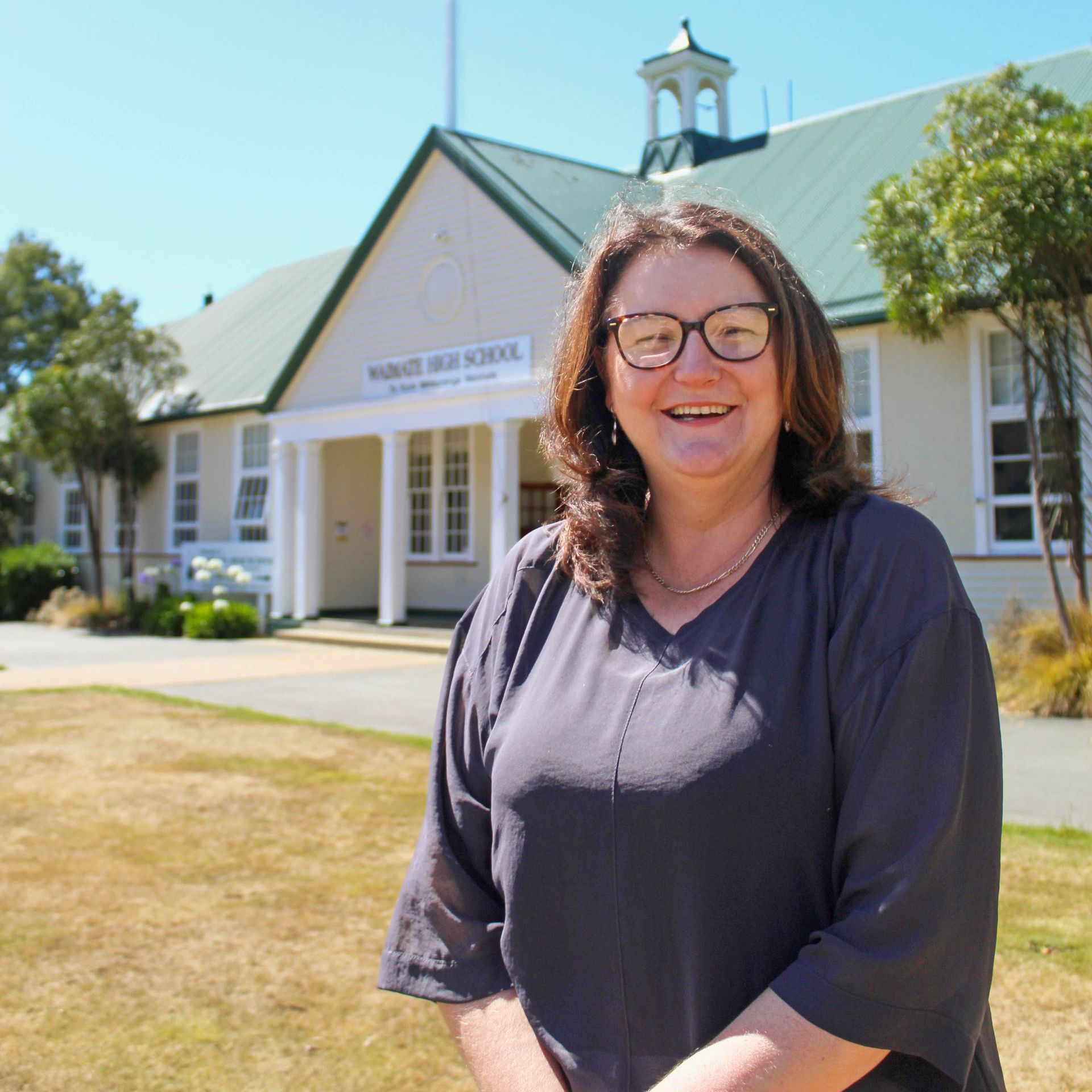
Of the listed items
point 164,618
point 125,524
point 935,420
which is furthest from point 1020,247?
point 125,524

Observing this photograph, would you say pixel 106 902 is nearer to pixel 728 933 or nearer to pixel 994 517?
pixel 728 933

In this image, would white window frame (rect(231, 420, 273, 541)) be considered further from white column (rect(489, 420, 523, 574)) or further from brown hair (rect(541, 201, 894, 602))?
brown hair (rect(541, 201, 894, 602))

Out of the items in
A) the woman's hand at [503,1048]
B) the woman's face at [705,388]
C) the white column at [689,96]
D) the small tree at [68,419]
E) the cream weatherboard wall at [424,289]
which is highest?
the white column at [689,96]

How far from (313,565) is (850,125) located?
1067 centimetres

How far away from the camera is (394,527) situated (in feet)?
56.0

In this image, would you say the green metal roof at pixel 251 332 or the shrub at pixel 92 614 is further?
the green metal roof at pixel 251 332

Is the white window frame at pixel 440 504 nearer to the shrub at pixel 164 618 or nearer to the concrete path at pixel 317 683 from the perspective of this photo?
the concrete path at pixel 317 683

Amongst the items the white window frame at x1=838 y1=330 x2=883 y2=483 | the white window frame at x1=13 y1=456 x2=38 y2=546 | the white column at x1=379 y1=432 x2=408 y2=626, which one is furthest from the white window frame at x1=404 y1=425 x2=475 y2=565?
the white window frame at x1=13 y1=456 x2=38 y2=546

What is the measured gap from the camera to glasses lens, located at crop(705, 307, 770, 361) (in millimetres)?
1837

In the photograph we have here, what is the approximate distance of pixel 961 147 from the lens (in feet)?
32.7

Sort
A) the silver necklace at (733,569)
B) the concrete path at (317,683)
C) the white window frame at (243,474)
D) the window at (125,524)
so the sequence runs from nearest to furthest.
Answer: the silver necklace at (733,569), the concrete path at (317,683), the white window frame at (243,474), the window at (125,524)

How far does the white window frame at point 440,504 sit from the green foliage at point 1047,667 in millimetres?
10269

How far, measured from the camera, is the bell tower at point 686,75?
66.2 feet

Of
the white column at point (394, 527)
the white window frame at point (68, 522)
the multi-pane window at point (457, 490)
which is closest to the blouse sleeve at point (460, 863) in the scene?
the white column at point (394, 527)
